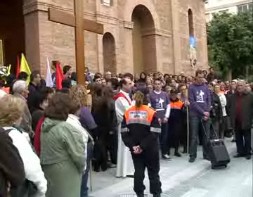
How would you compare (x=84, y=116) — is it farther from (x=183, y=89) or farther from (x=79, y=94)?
(x=183, y=89)

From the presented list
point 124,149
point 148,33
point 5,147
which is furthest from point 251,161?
point 148,33

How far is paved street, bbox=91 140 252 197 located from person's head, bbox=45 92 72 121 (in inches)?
120

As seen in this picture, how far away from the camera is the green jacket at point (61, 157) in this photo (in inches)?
195

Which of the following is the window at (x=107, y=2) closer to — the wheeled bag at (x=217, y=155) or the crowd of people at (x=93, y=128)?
the crowd of people at (x=93, y=128)

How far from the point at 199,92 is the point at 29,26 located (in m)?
7.14

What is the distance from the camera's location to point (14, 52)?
68.8 feet

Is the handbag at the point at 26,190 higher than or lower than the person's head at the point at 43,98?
lower

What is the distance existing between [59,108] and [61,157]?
1.70 feet

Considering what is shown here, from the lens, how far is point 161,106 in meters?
11.0

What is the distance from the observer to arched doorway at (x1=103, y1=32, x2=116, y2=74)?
19297 mm

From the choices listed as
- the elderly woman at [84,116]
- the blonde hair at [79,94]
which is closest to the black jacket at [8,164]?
the elderly woman at [84,116]

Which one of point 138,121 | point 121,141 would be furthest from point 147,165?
point 121,141

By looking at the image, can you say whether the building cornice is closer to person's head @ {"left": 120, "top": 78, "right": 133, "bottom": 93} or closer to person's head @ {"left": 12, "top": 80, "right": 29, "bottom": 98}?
person's head @ {"left": 120, "top": 78, "right": 133, "bottom": 93}

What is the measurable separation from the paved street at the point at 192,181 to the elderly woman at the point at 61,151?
2833 mm
